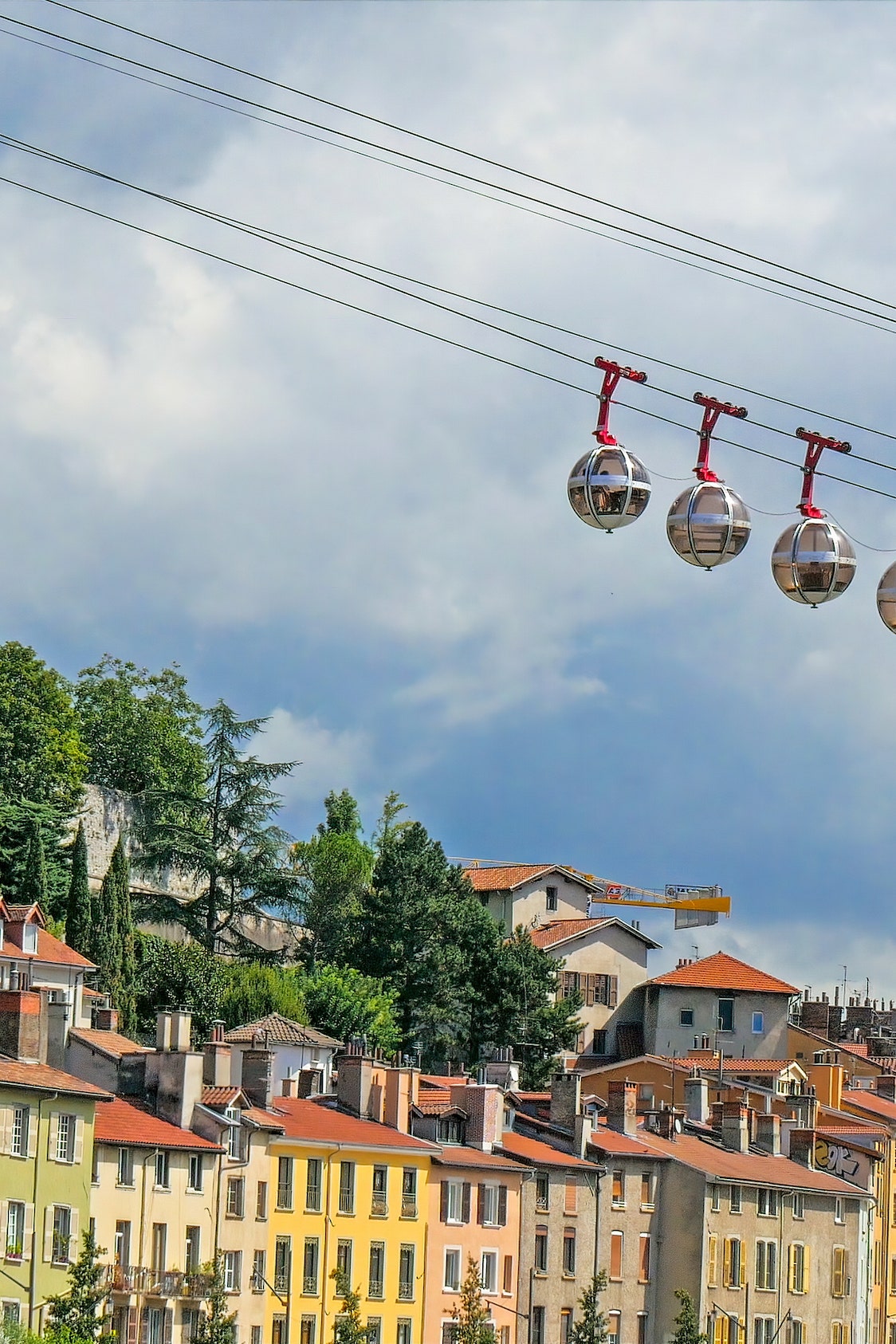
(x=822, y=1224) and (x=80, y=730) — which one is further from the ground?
(x=80, y=730)

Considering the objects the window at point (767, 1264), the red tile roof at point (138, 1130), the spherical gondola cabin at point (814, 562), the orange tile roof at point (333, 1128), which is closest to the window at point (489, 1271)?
the orange tile roof at point (333, 1128)

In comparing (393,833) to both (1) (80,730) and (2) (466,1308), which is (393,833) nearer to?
(1) (80,730)

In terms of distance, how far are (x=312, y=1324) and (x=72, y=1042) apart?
33.2 ft

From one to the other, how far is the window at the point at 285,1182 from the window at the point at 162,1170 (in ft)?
15.5

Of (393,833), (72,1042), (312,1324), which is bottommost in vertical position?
(312,1324)

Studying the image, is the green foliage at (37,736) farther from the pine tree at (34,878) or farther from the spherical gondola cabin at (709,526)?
the spherical gondola cabin at (709,526)

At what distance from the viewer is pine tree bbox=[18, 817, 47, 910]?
91750mm

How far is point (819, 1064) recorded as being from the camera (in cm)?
11062

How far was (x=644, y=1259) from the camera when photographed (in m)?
81.3

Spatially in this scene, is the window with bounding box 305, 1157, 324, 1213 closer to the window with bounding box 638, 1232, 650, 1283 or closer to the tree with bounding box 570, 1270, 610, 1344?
the tree with bounding box 570, 1270, 610, 1344

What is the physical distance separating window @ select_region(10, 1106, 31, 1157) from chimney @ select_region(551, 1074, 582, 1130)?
75.6ft

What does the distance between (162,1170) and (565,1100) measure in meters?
18.8

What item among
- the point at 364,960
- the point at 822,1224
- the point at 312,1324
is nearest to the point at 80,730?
the point at 364,960

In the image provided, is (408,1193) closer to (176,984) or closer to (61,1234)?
(61,1234)
